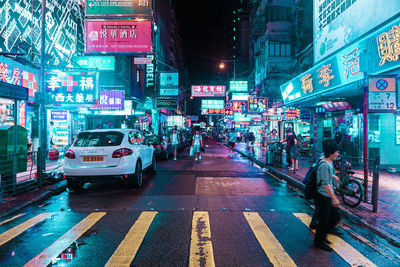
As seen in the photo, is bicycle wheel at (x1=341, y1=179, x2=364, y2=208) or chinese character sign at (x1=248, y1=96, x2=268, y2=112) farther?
chinese character sign at (x1=248, y1=96, x2=268, y2=112)

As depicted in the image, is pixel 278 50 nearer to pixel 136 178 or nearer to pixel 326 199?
pixel 136 178

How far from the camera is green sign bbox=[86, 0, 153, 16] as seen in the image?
11.2m

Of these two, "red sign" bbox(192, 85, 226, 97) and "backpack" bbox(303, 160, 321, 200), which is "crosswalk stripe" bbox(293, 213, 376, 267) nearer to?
"backpack" bbox(303, 160, 321, 200)

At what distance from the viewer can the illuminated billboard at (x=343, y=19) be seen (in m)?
8.92

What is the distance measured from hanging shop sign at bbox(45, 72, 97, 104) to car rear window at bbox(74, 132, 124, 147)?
4815 mm

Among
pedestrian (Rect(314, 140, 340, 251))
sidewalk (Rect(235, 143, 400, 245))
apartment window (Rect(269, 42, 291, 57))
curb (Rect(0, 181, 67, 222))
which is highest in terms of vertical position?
apartment window (Rect(269, 42, 291, 57))

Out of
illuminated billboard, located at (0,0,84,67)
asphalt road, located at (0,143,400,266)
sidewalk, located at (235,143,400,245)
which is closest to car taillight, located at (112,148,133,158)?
asphalt road, located at (0,143,400,266)

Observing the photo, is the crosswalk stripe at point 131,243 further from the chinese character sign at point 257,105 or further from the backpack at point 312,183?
the chinese character sign at point 257,105

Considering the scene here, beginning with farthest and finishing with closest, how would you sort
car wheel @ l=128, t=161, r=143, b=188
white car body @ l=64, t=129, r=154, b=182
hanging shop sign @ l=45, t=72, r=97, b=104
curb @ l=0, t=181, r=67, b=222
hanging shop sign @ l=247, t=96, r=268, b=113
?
hanging shop sign @ l=247, t=96, r=268, b=113 < hanging shop sign @ l=45, t=72, r=97, b=104 < car wheel @ l=128, t=161, r=143, b=188 < white car body @ l=64, t=129, r=154, b=182 < curb @ l=0, t=181, r=67, b=222

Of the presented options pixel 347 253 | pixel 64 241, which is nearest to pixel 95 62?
pixel 64 241

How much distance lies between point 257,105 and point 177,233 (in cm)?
2397

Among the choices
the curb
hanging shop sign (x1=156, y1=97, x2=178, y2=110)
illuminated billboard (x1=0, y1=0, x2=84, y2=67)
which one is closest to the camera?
the curb

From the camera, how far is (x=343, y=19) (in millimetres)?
11250

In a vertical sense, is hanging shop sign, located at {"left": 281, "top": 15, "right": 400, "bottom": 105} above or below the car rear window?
above
